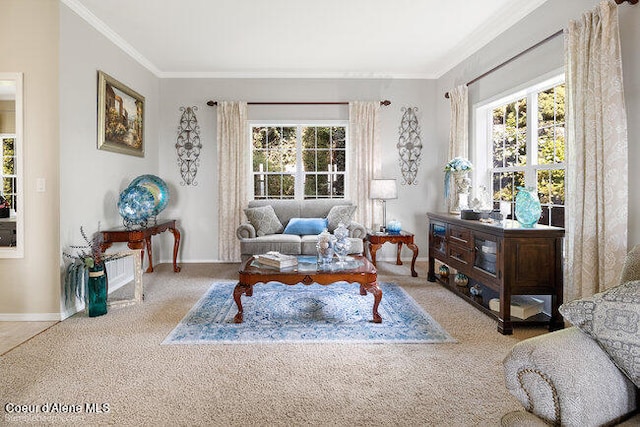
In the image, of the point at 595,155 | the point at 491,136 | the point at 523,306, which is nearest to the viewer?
the point at 595,155

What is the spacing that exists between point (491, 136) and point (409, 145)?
1.44m

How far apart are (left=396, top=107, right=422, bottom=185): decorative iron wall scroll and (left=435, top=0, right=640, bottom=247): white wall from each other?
0.34 m

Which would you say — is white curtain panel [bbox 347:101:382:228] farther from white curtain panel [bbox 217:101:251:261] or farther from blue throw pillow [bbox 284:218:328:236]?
white curtain panel [bbox 217:101:251:261]

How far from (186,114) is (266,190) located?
1664 millimetres

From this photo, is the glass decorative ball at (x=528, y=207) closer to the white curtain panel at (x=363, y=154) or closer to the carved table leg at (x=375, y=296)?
the carved table leg at (x=375, y=296)

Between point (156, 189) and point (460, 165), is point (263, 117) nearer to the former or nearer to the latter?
point (156, 189)

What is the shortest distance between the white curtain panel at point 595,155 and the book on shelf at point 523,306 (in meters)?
0.28

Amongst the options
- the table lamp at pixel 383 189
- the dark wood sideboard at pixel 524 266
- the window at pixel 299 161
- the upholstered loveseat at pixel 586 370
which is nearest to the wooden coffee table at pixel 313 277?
the dark wood sideboard at pixel 524 266

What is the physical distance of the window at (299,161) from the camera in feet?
19.1

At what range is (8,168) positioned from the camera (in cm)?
388

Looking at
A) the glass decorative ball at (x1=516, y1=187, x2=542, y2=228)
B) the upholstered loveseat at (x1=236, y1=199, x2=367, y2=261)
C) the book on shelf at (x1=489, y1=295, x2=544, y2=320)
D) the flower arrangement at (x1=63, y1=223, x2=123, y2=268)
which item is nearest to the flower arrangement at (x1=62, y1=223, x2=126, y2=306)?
the flower arrangement at (x1=63, y1=223, x2=123, y2=268)

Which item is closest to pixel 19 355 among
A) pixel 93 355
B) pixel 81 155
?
pixel 93 355

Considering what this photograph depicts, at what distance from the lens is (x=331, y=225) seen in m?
5.16

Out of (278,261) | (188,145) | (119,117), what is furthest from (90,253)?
(188,145)
